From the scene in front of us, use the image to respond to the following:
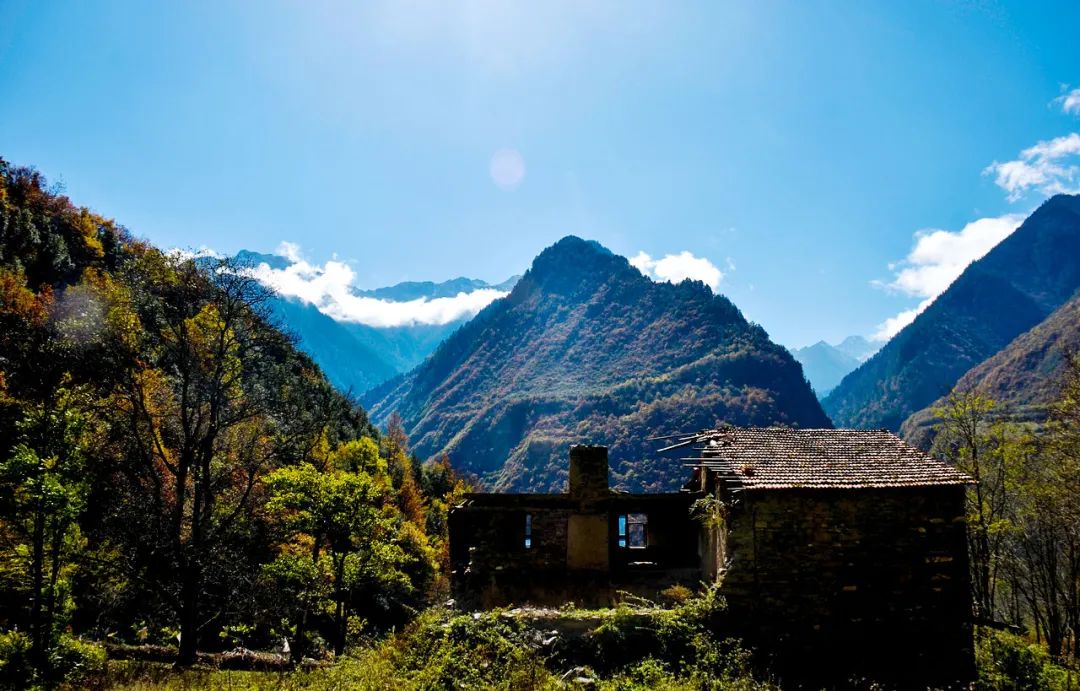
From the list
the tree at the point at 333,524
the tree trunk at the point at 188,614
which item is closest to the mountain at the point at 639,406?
the tree at the point at 333,524

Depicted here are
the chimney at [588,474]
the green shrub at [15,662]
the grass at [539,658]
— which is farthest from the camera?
the chimney at [588,474]

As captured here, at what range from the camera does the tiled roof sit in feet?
42.3

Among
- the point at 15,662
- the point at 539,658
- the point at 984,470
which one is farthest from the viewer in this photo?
the point at 984,470

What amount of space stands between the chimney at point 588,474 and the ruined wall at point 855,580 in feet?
16.3

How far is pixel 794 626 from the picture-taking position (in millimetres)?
12172

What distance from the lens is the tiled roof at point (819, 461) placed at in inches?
508

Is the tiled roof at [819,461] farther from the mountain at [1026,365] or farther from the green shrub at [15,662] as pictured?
the mountain at [1026,365]

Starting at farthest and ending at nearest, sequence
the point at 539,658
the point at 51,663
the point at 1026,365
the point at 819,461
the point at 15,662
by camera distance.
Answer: the point at 1026,365 < the point at 819,461 < the point at 51,663 < the point at 15,662 < the point at 539,658

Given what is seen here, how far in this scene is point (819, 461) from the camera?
14211mm

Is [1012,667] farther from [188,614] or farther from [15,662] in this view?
[15,662]

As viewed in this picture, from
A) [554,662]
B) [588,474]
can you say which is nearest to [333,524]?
[588,474]

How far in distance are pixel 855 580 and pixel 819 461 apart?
2.85m

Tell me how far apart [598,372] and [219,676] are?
7312 inches

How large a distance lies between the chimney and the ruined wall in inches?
196
